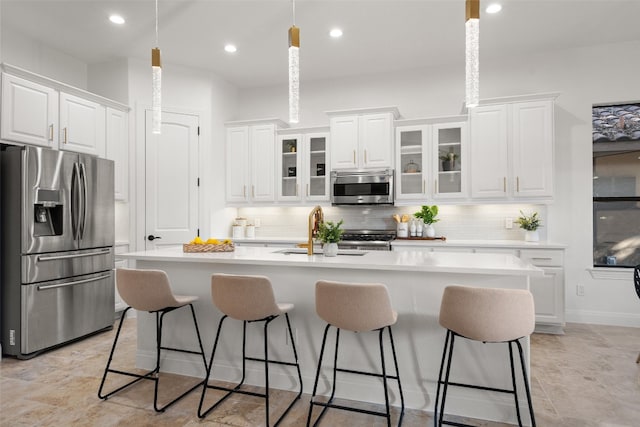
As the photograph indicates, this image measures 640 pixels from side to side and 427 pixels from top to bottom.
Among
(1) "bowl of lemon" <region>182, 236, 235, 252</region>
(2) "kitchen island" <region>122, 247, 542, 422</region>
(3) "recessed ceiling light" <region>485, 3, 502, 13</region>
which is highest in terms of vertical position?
(3) "recessed ceiling light" <region>485, 3, 502, 13</region>

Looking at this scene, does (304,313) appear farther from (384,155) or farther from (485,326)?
(384,155)

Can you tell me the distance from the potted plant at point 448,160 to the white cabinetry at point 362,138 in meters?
0.61

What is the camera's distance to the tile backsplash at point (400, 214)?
4.71m

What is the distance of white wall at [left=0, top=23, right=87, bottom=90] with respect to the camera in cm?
397

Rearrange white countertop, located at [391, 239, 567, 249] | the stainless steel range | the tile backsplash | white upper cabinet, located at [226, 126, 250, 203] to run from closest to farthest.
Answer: white countertop, located at [391, 239, 567, 249]
the stainless steel range
the tile backsplash
white upper cabinet, located at [226, 126, 250, 203]

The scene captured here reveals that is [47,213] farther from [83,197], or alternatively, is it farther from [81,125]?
[81,125]

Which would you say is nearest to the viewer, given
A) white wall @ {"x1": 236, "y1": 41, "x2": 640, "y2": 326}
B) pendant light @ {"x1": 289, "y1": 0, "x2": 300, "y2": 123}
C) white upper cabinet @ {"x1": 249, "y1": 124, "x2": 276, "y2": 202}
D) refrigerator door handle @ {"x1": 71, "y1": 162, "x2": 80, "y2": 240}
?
pendant light @ {"x1": 289, "y1": 0, "x2": 300, "y2": 123}

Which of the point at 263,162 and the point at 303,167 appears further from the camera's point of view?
the point at 263,162

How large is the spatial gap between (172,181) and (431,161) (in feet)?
10.5

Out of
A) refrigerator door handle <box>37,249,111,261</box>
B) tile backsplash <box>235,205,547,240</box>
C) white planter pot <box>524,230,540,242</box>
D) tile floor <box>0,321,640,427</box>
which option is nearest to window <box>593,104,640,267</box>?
tile backsplash <box>235,205,547,240</box>

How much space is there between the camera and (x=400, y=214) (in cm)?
511

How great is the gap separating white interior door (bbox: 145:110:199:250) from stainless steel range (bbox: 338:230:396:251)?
1.95 meters

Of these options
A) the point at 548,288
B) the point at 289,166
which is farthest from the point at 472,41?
the point at 289,166

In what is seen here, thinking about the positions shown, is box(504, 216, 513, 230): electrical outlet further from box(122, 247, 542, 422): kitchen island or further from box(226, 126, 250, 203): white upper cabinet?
box(226, 126, 250, 203): white upper cabinet
